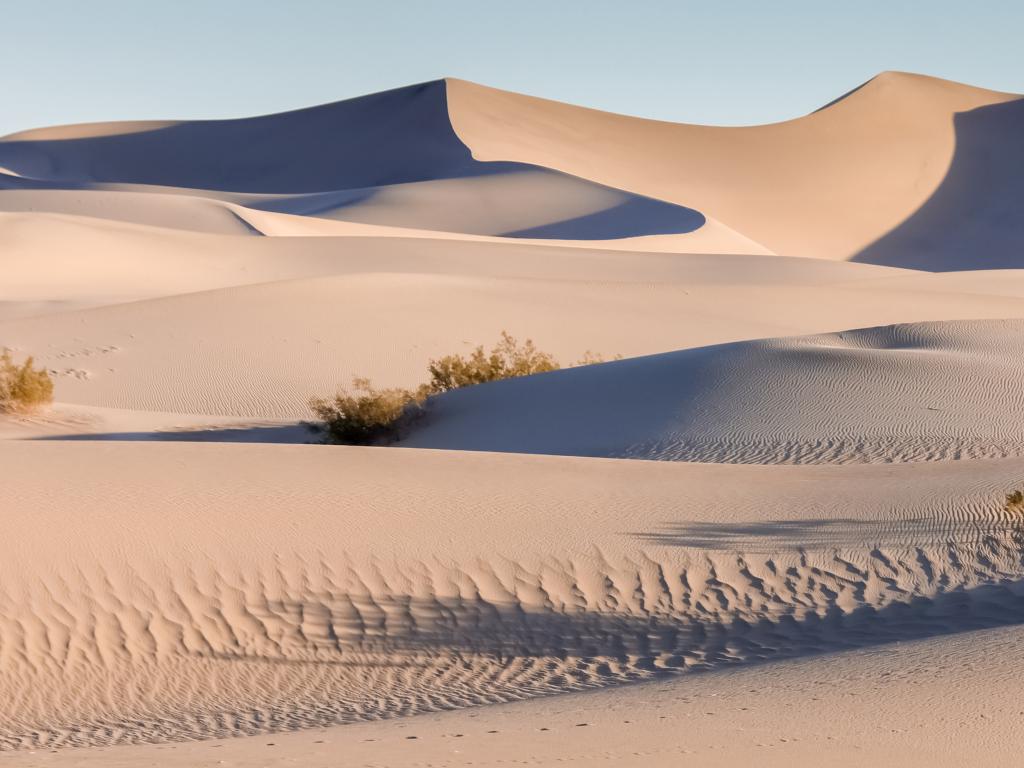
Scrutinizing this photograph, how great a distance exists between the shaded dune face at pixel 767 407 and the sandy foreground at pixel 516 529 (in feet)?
0.17

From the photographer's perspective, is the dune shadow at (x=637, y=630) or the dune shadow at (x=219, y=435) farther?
the dune shadow at (x=219, y=435)

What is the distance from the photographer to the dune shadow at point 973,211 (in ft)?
228

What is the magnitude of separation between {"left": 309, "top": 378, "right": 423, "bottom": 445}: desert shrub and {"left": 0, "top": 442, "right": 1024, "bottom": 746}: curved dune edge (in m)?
4.63

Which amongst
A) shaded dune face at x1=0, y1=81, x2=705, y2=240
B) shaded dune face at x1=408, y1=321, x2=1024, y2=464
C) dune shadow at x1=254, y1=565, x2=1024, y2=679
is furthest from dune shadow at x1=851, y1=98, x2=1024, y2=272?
dune shadow at x1=254, y1=565, x2=1024, y2=679

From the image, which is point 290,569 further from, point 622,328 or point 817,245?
point 817,245

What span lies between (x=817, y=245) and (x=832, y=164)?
33.7ft

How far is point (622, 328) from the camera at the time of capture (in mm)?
22141

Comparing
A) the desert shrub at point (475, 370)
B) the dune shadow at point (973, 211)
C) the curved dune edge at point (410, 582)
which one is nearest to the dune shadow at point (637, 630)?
the curved dune edge at point (410, 582)

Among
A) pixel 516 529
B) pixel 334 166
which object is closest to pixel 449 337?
pixel 516 529

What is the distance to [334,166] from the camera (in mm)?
83188

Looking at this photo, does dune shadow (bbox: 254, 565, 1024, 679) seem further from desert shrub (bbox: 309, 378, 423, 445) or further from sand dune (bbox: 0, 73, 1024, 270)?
sand dune (bbox: 0, 73, 1024, 270)

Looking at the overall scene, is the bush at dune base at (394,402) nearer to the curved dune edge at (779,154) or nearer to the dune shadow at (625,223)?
the dune shadow at (625,223)

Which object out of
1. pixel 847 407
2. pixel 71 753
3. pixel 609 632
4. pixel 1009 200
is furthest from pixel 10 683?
pixel 1009 200

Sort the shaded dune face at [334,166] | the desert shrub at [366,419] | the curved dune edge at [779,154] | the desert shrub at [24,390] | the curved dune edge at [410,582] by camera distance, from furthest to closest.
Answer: the curved dune edge at [779,154] < the shaded dune face at [334,166] < the desert shrub at [366,419] < the desert shrub at [24,390] < the curved dune edge at [410,582]
